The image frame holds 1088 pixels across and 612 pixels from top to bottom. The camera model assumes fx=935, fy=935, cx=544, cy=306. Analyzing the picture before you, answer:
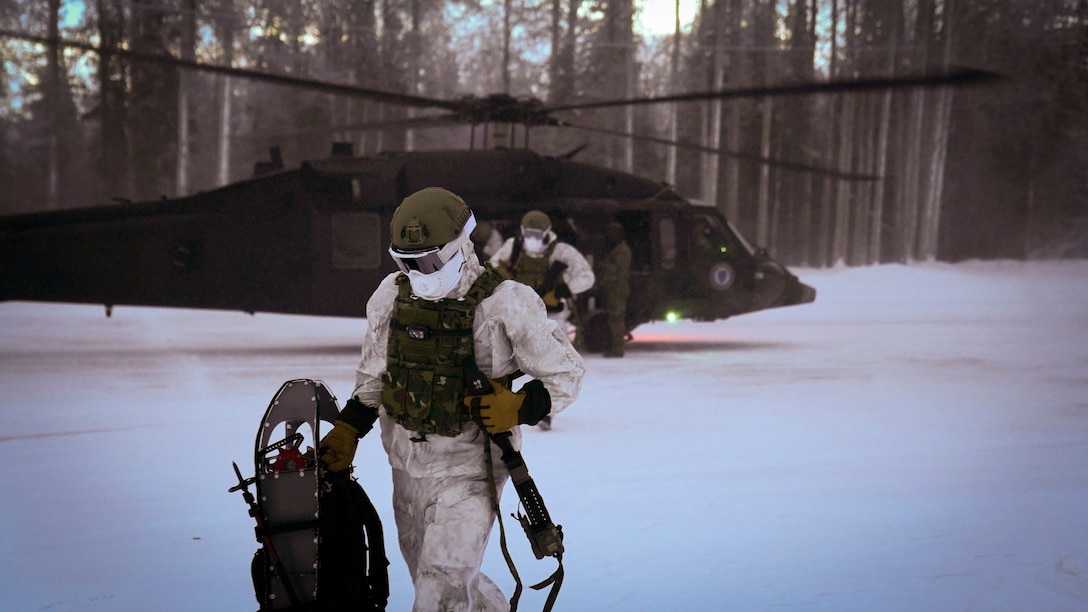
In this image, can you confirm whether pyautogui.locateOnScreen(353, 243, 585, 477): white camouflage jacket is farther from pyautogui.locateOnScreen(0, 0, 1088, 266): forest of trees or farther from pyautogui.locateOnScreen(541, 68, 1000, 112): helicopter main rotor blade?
pyautogui.locateOnScreen(0, 0, 1088, 266): forest of trees

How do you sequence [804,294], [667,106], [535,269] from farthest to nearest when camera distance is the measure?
[667,106] < [804,294] < [535,269]

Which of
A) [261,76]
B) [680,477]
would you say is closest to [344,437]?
[680,477]

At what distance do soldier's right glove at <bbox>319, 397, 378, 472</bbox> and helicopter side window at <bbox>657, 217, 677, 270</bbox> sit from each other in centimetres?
862

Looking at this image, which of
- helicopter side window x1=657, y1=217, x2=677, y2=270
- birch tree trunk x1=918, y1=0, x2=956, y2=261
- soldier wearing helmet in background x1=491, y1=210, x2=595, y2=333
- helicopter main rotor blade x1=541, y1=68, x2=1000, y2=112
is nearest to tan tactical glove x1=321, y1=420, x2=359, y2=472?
soldier wearing helmet in background x1=491, y1=210, x2=595, y2=333

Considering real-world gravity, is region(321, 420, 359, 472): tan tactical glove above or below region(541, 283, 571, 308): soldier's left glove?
below

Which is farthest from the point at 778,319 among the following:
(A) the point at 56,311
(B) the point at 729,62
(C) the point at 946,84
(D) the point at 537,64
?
(D) the point at 537,64

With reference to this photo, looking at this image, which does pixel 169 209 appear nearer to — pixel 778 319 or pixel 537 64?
pixel 778 319

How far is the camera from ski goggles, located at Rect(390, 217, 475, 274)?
2.72 m

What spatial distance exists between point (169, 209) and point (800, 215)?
26802mm

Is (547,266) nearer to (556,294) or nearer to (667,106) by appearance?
(556,294)

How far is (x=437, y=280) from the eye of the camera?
277cm

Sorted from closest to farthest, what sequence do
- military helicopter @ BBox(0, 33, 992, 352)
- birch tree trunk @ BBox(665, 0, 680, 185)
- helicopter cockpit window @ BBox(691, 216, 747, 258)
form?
military helicopter @ BBox(0, 33, 992, 352)
helicopter cockpit window @ BBox(691, 216, 747, 258)
birch tree trunk @ BBox(665, 0, 680, 185)

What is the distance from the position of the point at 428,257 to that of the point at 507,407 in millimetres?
494

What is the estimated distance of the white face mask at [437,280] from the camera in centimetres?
277
